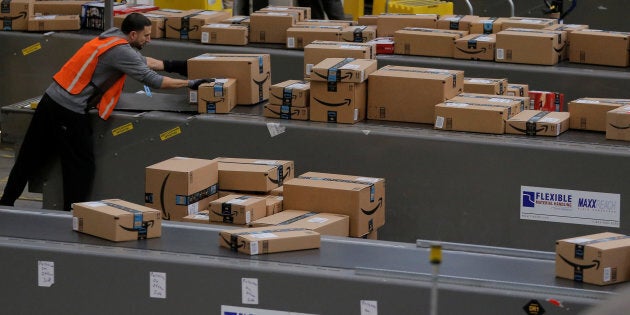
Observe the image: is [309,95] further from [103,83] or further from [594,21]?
[594,21]

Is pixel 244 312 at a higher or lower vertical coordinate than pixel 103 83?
lower

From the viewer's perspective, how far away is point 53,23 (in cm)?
1036

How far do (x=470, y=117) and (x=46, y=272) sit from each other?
323cm

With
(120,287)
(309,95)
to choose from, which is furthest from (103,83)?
(120,287)

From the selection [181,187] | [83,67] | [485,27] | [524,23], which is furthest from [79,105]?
[524,23]

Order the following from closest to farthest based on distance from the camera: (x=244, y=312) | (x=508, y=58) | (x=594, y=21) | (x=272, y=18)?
1. (x=244, y=312)
2. (x=508, y=58)
3. (x=272, y=18)
4. (x=594, y=21)

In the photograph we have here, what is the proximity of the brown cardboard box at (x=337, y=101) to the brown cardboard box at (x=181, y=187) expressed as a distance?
122 centimetres

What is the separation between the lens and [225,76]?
828 centimetres

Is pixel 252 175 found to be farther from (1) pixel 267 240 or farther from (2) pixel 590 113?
(2) pixel 590 113

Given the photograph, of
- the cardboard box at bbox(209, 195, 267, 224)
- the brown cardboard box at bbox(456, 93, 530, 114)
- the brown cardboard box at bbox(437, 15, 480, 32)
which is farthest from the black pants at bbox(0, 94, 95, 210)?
the brown cardboard box at bbox(437, 15, 480, 32)

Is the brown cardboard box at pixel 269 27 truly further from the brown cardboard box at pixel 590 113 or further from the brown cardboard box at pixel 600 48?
the brown cardboard box at pixel 590 113

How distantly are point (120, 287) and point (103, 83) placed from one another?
2.98 meters

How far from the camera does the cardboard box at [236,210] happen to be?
19.8ft

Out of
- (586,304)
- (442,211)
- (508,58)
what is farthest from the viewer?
(508,58)
